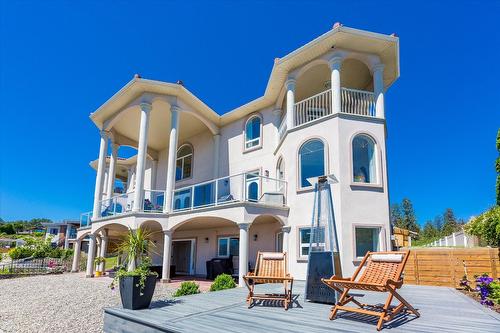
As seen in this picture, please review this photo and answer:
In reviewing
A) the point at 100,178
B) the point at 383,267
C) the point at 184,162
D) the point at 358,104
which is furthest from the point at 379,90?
the point at 100,178

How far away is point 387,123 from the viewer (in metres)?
12.1

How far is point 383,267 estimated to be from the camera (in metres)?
5.19

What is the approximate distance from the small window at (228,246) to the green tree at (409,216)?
48838 mm

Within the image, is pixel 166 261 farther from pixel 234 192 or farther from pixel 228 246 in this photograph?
pixel 234 192

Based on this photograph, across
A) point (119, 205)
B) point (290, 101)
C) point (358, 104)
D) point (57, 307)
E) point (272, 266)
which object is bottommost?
point (57, 307)

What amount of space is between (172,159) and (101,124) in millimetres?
5981

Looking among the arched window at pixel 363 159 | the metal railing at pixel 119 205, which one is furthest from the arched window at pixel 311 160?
the metal railing at pixel 119 205

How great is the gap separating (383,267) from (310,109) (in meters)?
8.40

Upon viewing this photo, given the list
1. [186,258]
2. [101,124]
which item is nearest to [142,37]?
[101,124]

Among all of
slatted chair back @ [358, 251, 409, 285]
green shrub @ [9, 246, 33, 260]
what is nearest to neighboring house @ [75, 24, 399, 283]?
slatted chair back @ [358, 251, 409, 285]

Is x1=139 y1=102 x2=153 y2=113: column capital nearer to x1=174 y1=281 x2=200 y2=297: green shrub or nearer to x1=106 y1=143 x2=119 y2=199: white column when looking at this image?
x1=106 y1=143 x2=119 y2=199: white column

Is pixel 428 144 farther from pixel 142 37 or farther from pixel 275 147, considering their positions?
pixel 142 37

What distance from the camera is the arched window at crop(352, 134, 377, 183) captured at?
11.0 meters

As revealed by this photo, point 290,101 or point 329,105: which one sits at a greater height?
point 290,101
